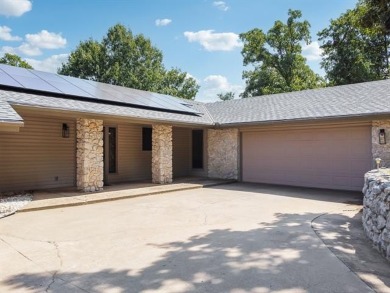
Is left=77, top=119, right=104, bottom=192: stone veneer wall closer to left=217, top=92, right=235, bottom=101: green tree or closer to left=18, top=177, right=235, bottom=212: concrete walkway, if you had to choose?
left=18, top=177, right=235, bottom=212: concrete walkway

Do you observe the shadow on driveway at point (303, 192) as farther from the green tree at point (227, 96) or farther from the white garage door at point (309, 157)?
the green tree at point (227, 96)

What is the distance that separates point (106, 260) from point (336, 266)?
114 inches

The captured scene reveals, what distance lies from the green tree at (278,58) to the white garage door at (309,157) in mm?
15600

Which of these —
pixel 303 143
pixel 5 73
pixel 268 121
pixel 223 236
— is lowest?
pixel 223 236

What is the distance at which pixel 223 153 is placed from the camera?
13.7 metres

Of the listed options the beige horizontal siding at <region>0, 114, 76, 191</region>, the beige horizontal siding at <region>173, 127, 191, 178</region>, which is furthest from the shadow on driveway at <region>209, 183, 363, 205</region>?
the beige horizontal siding at <region>0, 114, 76, 191</region>

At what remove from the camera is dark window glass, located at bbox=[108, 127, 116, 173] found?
12.3 m

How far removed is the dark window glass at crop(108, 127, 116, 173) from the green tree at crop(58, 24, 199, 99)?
62.2 ft

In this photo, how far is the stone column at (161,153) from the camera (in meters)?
11.8

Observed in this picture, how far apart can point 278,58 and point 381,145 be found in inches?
833

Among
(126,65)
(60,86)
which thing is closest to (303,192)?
(60,86)

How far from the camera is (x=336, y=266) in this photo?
3.85 metres

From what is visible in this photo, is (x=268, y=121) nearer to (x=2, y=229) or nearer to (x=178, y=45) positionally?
(x=2, y=229)

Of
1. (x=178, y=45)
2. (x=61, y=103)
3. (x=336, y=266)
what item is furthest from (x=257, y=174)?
(x=178, y=45)
